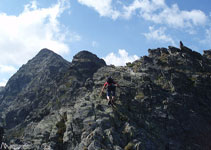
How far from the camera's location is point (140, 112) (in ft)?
152

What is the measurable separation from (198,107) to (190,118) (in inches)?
178

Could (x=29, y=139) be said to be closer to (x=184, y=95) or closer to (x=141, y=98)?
(x=141, y=98)

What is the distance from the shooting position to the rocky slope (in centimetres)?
3800

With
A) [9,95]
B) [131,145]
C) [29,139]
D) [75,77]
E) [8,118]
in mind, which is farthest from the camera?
[9,95]

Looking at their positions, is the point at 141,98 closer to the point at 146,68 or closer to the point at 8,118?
the point at 146,68

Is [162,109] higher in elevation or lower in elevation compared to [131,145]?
higher

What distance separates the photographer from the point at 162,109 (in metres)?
48.8

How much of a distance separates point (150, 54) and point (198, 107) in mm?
27511

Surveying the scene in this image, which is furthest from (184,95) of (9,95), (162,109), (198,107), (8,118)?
(9,95)

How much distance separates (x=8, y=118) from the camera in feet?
359

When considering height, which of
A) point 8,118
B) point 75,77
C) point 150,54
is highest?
point 150,54

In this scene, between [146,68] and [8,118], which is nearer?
[146,68]

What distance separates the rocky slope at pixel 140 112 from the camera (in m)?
38.0

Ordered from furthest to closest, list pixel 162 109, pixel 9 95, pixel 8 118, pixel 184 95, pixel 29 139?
pixel 9 95
pixel 8 118
pixel 184 95
pixel 162 109
pixel 29 139
